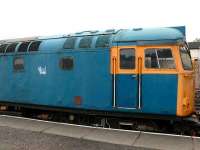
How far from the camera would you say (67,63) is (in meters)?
10.8

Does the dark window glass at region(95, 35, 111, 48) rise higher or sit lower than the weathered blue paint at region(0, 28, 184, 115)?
higher

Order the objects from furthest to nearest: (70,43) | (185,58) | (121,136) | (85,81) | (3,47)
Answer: (3,47)
(70,43)
(85,81)
(185,58)
(121,136)

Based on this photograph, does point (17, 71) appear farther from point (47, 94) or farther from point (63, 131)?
point (63, 131)

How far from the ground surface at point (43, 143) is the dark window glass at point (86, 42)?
328 cm

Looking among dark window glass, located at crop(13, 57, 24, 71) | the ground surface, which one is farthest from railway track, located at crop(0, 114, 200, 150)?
dark window glass, located at crop(13, 57, 24, 71)

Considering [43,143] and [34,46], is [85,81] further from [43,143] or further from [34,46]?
[43,143]

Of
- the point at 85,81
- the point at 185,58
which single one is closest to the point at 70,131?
the point at 85,81

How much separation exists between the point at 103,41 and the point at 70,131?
2957 mm

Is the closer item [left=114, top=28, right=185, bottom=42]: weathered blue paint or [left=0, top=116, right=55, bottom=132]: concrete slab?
[left=114, top=28, right=185, bottom=42]: weathered blue paint

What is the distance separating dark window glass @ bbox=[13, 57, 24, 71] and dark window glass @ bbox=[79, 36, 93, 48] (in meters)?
2.92

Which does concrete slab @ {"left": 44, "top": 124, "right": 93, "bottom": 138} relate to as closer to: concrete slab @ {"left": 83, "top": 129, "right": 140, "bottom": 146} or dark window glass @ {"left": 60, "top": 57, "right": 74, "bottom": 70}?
concrete slab @ {"left": 83, "top": 129, "right": 140, "bottom": 146}

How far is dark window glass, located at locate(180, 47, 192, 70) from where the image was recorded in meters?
9.12

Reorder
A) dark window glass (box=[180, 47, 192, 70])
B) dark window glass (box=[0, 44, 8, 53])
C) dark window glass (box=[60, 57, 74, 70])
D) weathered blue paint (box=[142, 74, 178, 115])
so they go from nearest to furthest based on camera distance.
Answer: weathered blue paint (box=[142, 74, 178, 115]) → dark window glass (box=[180, 47, 192, 70]) → dark window glass (box=[60, 57, 74, 70]) → dark window glass (box=[0, 44, 8, 53])

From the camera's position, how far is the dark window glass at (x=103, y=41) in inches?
387
